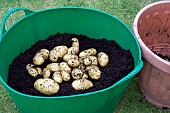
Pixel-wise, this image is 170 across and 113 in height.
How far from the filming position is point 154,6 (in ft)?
5.98

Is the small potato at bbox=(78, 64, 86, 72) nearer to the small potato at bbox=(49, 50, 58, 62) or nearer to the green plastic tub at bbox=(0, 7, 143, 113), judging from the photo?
the small potato at bbox=(49, 50, 58, 62)

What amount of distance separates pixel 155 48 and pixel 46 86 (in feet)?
2.69

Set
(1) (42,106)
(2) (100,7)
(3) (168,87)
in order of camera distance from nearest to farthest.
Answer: (1) (42,106), (3) (168,87), (2) (100,7)

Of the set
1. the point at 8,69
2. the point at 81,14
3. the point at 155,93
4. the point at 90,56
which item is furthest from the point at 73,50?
the point at 155,93

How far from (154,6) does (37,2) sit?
1.00 m

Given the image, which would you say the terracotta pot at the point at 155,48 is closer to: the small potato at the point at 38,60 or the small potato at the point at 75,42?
the small potato at the point at 75,42

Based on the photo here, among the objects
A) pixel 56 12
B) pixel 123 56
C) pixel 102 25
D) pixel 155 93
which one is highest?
pixel 56 12

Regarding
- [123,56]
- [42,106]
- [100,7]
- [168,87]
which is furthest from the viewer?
[100,7]

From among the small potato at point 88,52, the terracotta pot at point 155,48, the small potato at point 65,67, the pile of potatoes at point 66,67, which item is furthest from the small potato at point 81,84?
the terracotta pot at point 155,48

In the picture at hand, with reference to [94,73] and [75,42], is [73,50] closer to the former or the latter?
[75,42]

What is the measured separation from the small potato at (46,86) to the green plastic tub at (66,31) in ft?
0.40

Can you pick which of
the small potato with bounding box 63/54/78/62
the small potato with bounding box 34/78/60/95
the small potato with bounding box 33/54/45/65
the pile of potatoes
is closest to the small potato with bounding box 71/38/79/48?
the pile of potatoes

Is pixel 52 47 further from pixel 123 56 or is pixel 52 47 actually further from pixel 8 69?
pixel 123 56

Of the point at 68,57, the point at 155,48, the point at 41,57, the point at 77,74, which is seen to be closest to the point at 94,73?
the point at 77,74
